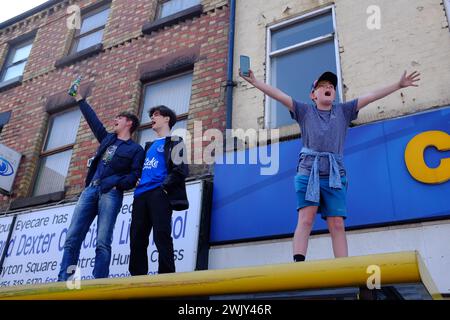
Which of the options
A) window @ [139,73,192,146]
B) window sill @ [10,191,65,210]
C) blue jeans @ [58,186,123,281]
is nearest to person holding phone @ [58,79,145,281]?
blue jeans @ [58,186,123,281]

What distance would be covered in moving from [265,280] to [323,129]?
164 centimetres

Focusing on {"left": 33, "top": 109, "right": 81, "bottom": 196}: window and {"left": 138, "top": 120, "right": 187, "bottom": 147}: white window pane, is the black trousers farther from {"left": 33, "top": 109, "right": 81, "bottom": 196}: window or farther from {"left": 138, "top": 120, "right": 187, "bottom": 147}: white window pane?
{"left": 33, "top": 109, "right": 81, "bottom": 196}: window

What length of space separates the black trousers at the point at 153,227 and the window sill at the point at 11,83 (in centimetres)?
659

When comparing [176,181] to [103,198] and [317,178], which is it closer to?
[103,198]

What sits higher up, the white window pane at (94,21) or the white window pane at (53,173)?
the white window pane at (94,21)

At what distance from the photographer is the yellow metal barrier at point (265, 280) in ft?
6.12

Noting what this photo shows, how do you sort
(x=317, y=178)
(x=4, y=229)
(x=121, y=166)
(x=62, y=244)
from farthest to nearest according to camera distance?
(x=4, y=229)
(x=62, y=244)
(x=121, y=166)
(x=317, y=178)

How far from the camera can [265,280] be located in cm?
208

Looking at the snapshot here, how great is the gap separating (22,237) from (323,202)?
505 cm

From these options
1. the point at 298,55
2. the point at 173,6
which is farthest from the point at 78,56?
the point at 298,55

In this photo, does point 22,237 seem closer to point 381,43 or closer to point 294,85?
point 294,85

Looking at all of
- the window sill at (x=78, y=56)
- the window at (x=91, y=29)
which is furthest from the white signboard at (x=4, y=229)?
the window at (x=91, y=29)

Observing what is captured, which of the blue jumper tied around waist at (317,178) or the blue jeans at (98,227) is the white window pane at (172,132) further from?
the blue jumper tied around waist at (317,178)
